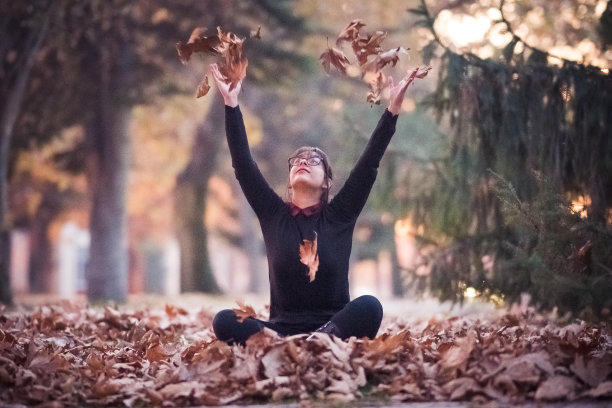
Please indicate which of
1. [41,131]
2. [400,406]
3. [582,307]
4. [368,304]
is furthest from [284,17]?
[400,406]

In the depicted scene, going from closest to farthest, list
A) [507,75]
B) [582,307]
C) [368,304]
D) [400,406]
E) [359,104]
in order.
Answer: [400,406]
[368,304]
[582,307]
[507,75]
[359,104]

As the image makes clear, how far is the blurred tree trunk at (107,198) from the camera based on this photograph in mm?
14430

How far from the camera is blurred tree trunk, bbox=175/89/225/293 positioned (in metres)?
18.2

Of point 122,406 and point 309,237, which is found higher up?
point 309,237

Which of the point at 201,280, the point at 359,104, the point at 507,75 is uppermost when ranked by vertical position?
the point at 359,104

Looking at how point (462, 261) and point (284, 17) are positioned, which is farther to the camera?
point (284, 17)

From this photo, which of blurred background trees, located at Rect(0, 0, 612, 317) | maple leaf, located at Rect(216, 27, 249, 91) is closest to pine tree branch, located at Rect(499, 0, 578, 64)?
blurred background trees, located at Rect(0, 0, 612, 317)

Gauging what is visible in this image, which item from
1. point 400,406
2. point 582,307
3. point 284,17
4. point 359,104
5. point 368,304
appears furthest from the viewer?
point 359,104

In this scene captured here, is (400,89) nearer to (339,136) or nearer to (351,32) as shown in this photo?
(351,32)

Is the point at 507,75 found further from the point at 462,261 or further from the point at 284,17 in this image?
the point at 284,17

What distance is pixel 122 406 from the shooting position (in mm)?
3615

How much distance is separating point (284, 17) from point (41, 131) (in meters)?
4.97

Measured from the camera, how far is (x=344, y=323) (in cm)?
430

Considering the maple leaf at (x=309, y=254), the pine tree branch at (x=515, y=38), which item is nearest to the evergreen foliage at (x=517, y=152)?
the pine tree branch at (x=515, y=38)
